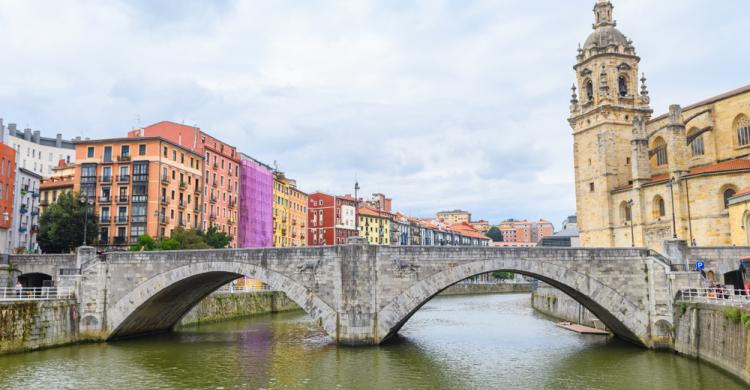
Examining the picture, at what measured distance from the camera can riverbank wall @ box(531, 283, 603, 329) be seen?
44591mm

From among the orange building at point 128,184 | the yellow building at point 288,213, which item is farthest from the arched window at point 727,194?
the yellow building at point 288,213

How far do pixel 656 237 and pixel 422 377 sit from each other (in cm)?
3986

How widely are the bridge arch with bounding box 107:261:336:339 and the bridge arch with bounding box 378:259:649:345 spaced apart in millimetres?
3251

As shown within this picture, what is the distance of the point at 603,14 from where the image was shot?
6900 cm

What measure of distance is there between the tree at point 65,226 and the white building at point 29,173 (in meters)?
2.89

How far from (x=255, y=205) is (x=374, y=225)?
3988cm

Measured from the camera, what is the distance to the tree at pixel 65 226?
53.0 m

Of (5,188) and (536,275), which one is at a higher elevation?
(5,188)

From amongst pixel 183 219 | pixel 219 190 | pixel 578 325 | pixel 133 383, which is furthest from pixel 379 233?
pixel 133 383

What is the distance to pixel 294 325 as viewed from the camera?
158 feet

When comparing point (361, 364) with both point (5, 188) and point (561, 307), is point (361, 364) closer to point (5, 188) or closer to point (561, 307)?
point (561, 307)

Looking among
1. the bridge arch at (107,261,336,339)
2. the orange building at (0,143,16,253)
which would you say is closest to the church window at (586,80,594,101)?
the bridge arch at (107,261,336,339)

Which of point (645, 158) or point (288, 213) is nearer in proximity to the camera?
point (645, 158)

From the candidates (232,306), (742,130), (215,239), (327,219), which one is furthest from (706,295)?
(327,219)
